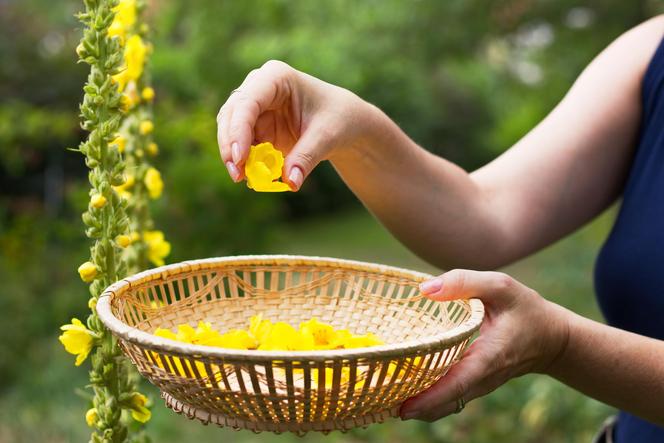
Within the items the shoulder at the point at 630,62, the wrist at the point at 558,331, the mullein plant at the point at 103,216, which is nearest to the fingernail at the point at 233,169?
the mullein plant at the point at 103,216

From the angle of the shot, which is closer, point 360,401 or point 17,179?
point 360,401

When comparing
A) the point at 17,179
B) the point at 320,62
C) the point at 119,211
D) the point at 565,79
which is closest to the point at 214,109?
the point at 320,62

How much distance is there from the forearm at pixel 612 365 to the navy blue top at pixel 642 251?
22 cm

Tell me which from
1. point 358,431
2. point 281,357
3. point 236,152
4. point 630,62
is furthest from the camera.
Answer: point 358,431

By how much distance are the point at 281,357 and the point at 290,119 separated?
0.41m

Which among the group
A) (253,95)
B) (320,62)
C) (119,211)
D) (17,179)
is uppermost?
(253,95)

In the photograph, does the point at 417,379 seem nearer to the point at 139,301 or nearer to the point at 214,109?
the point at 139,301

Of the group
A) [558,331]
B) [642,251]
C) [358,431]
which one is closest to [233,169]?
[558,331]

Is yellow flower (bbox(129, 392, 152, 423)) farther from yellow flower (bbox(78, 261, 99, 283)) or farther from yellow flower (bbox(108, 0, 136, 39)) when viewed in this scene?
yellow flower (bbox(108, 0, 136, 39))

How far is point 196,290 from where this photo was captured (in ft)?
4.04

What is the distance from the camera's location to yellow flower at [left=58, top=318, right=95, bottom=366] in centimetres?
97

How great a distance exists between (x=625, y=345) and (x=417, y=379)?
39 cm

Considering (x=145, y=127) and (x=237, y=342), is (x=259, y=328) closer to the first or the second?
(x=237, y=342)

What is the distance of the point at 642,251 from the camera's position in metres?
1.39
